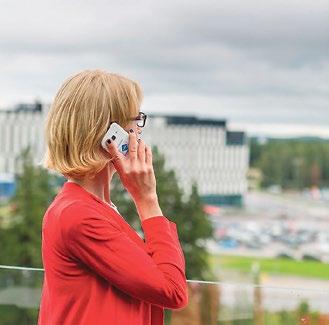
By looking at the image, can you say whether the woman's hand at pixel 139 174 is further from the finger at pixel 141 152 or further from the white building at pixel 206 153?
the white building at pixel 206 153

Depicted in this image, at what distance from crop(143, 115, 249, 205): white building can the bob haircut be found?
136ft

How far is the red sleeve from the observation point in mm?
883

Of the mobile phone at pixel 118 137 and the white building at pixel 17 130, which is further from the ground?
the white building at pixel 17 130

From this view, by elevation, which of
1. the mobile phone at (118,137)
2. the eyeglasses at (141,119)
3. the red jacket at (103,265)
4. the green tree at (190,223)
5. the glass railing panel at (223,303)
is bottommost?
the green tree at (190,223)

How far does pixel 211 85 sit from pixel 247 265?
1266cm

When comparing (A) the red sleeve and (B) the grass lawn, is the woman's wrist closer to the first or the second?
(A) the red sleeve

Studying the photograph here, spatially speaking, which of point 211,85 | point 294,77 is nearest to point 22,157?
point 211,85

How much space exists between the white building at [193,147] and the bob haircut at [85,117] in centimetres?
3880

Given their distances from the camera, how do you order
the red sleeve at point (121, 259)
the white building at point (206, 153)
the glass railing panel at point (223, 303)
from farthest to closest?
the white building at point (206, 153), the glass railing panel at point (223, 303), the red sleeve at point (121, 259)

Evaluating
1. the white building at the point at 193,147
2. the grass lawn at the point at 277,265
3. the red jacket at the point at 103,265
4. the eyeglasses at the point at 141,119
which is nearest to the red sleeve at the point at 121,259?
the red jacket at the point at 103,265

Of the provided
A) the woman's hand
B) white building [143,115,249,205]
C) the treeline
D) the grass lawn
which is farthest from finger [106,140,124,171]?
the treeline

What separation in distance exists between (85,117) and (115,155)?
0.17 feet

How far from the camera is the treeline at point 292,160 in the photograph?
50.2m

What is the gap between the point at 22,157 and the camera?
2167cm
